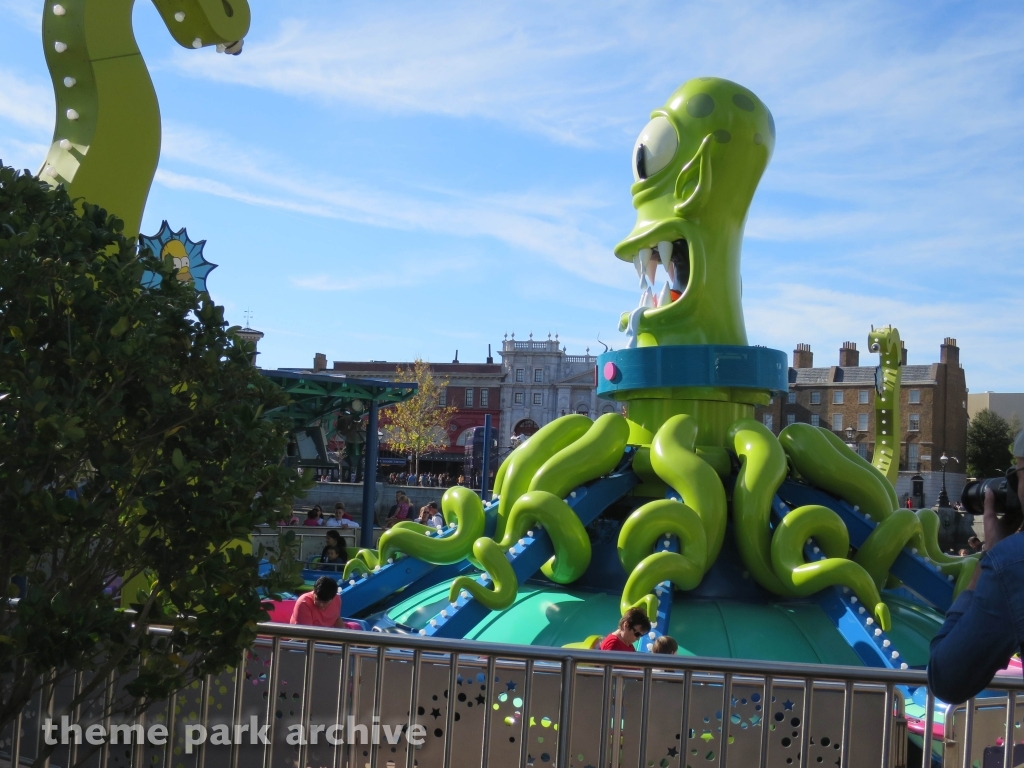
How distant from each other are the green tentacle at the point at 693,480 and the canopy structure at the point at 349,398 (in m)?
11.5

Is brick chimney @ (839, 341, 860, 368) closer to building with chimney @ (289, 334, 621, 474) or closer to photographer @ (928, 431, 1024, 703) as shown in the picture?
building with chimney @ (289, 334, 621, 474)

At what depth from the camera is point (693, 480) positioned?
764 centimetres

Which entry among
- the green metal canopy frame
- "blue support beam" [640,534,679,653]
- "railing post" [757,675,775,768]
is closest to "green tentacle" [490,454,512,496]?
"blue support beam" [640,534,679,653]

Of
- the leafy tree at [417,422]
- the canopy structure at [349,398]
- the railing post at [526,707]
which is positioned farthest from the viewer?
the leafy tree at [417,422]

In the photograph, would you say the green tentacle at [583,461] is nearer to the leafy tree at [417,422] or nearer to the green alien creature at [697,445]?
the green alien creature at [697,445]

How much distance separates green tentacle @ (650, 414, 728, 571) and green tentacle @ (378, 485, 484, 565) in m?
1.55

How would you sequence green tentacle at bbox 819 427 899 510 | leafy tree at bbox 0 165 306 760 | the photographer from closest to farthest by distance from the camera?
1. the photographer
2. leafy tree at bbox 0 165 306 760
3. green tentacle at bbox 819 427 899 510

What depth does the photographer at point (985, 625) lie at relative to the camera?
7.07 ft

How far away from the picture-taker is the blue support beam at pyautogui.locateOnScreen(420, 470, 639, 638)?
23.5 ft

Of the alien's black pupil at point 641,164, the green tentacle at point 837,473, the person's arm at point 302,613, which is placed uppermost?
the alien's black pupil at point 641,164

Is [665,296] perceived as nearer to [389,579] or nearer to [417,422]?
[389,579]

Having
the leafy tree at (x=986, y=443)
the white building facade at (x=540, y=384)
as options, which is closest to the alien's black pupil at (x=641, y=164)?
the leafy tree at (x=986, y=443)

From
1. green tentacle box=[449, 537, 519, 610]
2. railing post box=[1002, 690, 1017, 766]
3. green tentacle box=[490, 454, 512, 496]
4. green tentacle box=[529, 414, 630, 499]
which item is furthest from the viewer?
green tentacle box=[490, 454, 512, 496]

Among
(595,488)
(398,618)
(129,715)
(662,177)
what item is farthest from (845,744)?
(662,177)
